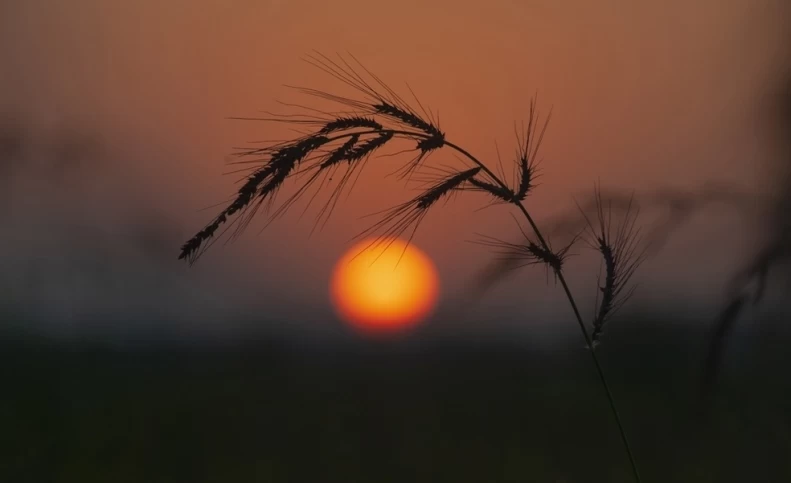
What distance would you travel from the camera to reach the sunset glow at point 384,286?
86 cm

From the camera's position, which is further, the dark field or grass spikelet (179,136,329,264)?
the dark field

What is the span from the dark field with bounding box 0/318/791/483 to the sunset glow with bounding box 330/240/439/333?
49 millimetres

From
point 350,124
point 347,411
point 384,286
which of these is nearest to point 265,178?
point 350,124

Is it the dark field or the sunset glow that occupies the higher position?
the sunset glow

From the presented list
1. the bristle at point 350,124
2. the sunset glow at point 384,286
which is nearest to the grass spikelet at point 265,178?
the bristle at point 350,124

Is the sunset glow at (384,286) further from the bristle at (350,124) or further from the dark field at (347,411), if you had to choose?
the bristle at (350,124)

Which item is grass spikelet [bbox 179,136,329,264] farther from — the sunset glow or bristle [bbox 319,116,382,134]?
the sunset glow

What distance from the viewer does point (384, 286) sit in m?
0.88

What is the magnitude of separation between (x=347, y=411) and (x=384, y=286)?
0.77 ft

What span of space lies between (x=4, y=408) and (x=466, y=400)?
0.82m

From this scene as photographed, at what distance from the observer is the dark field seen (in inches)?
34.7

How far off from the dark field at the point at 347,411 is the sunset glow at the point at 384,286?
5 cm

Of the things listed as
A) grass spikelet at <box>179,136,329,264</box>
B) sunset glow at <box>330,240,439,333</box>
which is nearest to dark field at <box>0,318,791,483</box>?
sunset glow at <box>330,240,439,333</box>

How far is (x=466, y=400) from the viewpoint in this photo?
899mm
